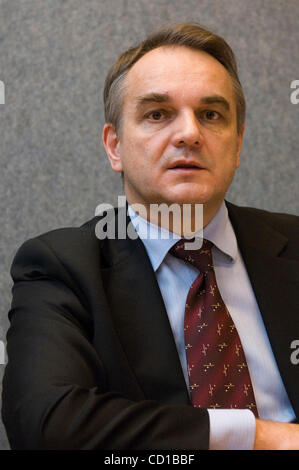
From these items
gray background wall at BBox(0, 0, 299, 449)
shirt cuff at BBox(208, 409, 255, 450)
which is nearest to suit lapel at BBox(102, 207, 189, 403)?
shirt cuff at BBox(208, 409, 255, 450)

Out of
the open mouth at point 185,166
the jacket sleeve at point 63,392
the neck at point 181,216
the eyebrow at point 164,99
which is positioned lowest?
the jacket sleeve at point 63,392

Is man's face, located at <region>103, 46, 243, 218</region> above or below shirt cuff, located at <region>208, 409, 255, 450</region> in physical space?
above

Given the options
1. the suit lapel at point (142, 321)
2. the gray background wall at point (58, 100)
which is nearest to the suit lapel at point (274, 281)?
the suit lapel at point (142, 321)

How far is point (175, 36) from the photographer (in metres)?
1.33

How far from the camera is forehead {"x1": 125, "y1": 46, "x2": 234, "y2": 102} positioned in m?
1.24

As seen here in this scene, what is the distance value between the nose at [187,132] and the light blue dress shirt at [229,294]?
188 millimetres

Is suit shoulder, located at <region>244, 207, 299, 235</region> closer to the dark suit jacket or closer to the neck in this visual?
the dark suit jacket

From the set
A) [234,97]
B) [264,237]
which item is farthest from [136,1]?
[264,237]

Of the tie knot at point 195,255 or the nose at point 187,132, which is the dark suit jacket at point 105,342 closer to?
the tie knot at point 195,255

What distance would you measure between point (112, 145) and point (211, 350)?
55cm

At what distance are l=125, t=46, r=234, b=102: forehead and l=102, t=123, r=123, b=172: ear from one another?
0.11m

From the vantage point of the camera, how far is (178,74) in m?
1.25

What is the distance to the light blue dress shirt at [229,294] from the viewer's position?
1154 mm

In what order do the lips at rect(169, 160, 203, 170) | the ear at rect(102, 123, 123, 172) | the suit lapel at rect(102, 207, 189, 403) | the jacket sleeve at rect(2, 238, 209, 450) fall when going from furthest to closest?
the ear at rect(102, 123, 123, 172) → the lips at rect(169, 160, 203, 170) → the suit lapel at rect(102, 207, 189, 403) → the jacket sleeve at rect(2, 238, 209, 450)
